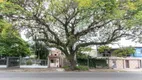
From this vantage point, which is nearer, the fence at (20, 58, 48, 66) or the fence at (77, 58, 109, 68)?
the fence at (20, 58, 48, 66)

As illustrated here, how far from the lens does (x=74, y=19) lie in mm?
20406

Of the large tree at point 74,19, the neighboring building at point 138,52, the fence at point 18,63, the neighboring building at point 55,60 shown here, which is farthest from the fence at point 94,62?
the large tree at point 74,19

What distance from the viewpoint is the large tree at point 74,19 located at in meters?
15.8

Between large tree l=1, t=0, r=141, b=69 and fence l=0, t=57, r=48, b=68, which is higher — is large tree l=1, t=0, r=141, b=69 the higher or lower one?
the higher one

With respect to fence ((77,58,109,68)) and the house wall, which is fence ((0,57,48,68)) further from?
the house wall

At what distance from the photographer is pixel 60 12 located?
18406 millimetres

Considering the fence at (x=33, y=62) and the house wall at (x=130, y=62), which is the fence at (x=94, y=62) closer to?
the house wall at (x=130, y=62)

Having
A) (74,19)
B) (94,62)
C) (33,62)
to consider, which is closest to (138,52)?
(94,62)

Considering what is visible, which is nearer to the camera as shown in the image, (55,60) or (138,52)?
(55,60)

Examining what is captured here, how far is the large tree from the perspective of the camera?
51.8ft

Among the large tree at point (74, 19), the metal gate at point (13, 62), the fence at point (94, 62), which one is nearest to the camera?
the large tree at point (74, 19)

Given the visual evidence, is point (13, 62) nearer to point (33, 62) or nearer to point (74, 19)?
point (33, 62)

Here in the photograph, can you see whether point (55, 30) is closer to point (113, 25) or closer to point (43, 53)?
point (113, 25)

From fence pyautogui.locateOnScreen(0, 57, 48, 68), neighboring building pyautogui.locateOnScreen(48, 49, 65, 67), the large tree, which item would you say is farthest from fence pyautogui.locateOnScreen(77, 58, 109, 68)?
the large tree
